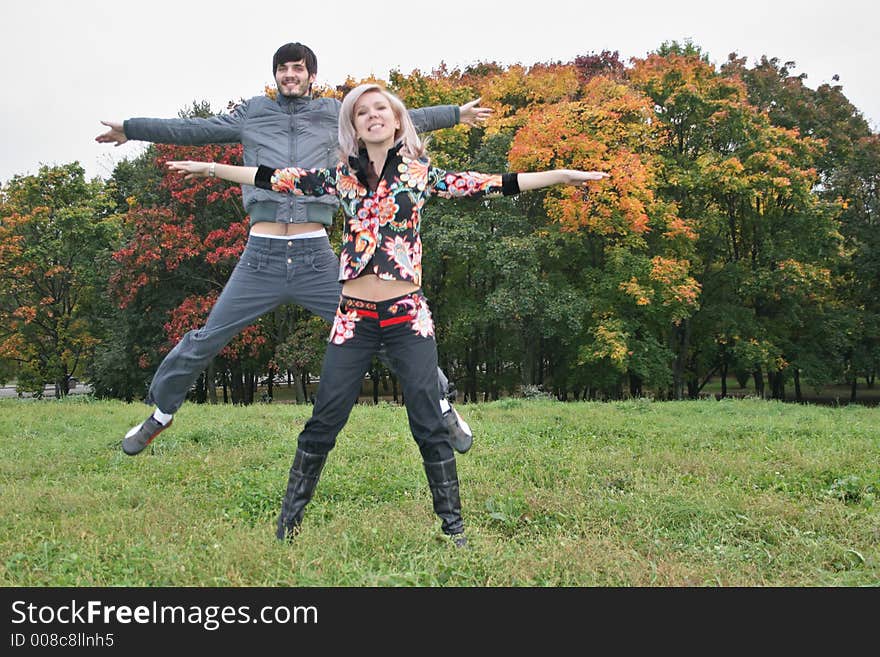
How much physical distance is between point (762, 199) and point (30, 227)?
99.5ft

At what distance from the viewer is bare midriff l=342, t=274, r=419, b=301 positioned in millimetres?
4180

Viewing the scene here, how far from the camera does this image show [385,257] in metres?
4.12

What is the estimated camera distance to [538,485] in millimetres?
6461

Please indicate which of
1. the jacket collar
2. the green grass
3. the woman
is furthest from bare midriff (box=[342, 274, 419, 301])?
the jacket collar

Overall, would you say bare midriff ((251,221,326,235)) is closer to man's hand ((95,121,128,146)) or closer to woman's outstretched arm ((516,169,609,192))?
man's hand ((95,121,128,146))

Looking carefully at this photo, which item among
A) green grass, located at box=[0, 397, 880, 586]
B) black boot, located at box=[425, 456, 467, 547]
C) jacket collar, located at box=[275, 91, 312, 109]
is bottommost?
green grass, located at box=[0, 397, 880, 586]

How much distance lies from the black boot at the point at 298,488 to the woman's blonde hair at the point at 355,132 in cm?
200

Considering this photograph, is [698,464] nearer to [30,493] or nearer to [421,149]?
[421,149]

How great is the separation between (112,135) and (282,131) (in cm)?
127

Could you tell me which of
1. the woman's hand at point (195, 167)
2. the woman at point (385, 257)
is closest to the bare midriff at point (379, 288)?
the woman at point (385, 257)

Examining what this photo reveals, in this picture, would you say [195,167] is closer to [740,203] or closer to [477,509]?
[477,509]

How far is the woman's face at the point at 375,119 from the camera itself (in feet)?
13.9

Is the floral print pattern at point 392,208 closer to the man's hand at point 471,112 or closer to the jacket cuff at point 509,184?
the jacket cuff at point 509,184

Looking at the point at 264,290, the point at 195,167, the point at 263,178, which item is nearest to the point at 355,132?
the point at 263,178
